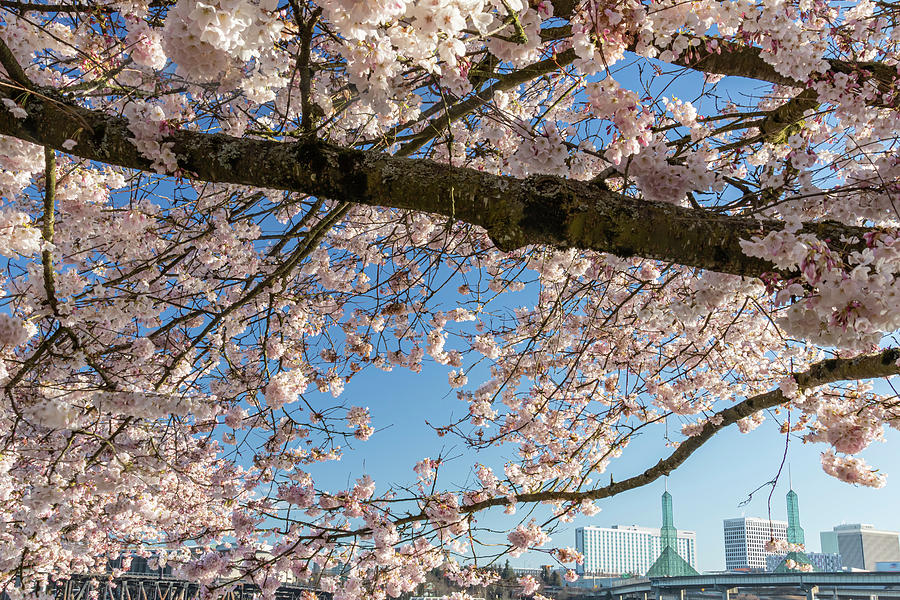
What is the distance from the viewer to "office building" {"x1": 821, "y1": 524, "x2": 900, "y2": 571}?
7669 cm

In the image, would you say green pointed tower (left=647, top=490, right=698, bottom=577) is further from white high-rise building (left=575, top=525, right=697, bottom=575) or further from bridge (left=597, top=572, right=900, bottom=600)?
white high-rise building (left=575, top=525, right=697, bottom=575)

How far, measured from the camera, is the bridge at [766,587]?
103 feet

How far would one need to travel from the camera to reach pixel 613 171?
2.22 metres

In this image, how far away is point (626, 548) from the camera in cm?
12219

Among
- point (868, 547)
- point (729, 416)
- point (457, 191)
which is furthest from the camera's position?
point (868, 547)

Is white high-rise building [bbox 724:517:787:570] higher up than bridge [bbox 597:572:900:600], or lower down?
higher up

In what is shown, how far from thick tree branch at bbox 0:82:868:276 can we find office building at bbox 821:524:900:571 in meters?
97.2

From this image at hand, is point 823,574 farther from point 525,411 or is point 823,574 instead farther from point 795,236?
point 795,236

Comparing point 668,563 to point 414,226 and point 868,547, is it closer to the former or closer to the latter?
point 868,547

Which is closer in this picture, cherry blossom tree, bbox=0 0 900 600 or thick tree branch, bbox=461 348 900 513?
cherry blossom tree, bbox=0 0 900 600

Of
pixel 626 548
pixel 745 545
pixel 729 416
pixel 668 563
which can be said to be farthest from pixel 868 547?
pixel 729 416

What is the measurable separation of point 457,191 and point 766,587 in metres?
43.5

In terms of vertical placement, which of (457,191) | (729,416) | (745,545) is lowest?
(729,416)

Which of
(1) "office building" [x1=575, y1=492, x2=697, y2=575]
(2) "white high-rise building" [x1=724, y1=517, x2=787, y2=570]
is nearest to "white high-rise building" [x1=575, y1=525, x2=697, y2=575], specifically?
(1) "office building" [x1=575, y1=492, x2=697, y2=575]
